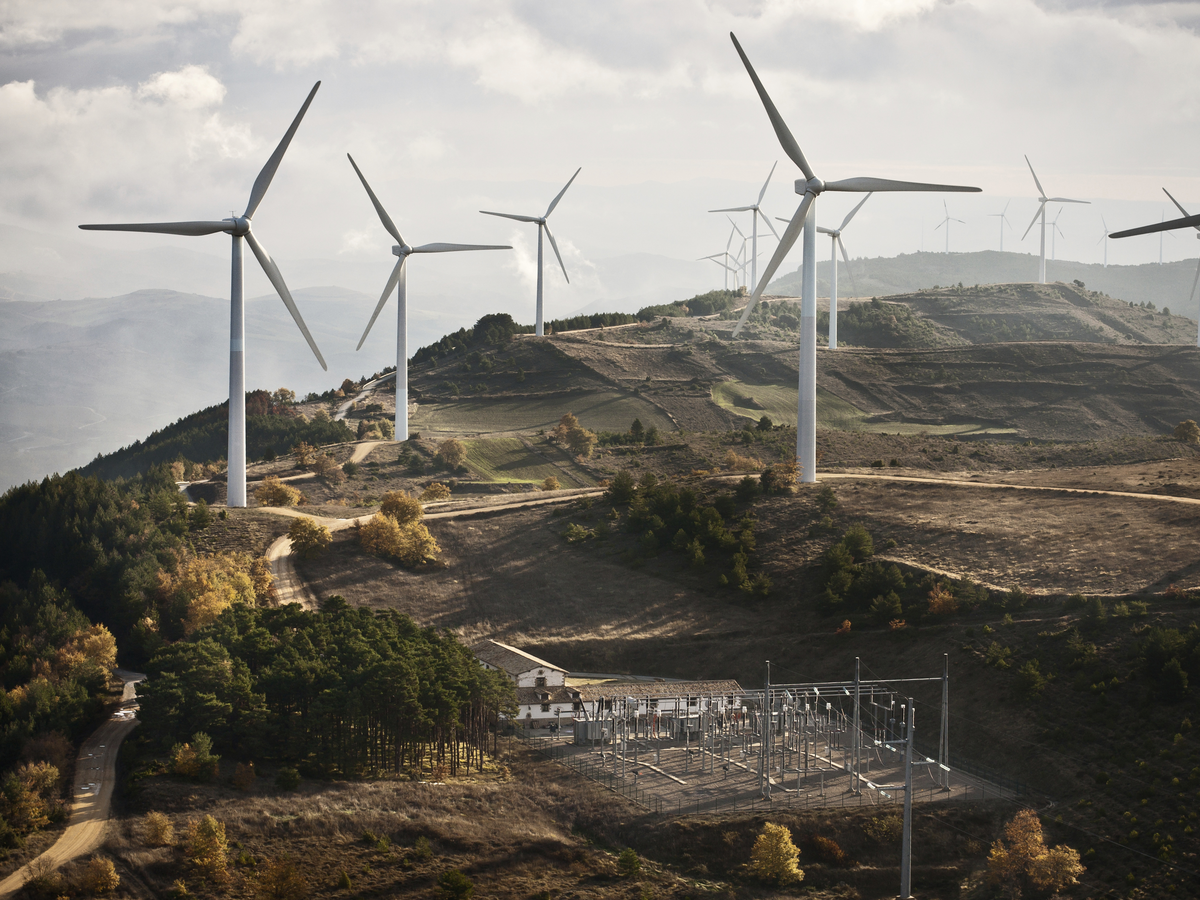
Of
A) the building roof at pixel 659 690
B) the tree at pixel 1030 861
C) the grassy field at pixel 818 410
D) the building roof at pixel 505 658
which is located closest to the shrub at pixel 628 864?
the building roof at pixel 659 690

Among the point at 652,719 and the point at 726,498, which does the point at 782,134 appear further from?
the point at 652,719

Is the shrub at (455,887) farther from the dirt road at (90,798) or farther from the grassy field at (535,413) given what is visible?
the grassy field at (535,413)

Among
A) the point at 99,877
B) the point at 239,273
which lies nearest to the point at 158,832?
the point at 99,877

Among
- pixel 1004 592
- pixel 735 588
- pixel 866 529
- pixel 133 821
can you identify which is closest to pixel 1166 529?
pixel 1004 592

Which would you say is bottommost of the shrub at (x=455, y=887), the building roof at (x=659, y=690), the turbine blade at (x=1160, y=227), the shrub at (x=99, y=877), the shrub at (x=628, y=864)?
the shrub at (x=628, y=864)

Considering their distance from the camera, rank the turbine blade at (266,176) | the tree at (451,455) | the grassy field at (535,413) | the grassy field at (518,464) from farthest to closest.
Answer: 1. the grassy field at (535,413)
2. the tree at (451,455)
3. the grassy field at (518,464)
4. the turbine blade at (266,176)

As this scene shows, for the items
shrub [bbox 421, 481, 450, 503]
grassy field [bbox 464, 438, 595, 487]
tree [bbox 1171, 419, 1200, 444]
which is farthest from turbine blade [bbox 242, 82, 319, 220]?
tree [bbox 1171, 419, 1200, 444]
